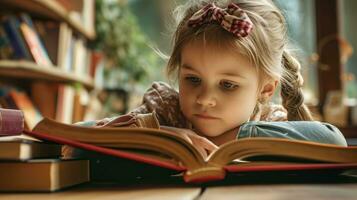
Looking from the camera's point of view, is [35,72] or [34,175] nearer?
[34,175]

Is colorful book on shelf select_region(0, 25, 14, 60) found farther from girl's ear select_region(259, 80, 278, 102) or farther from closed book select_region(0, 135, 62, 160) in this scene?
closed book select_region(0, 135, 62, 160)

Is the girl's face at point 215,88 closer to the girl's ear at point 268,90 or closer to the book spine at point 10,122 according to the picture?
the girl's ear at point 268,90

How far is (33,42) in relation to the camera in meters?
2.45

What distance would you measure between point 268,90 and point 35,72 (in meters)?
1.53

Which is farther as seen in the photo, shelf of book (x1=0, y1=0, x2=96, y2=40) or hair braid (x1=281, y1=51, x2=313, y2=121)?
shelf of book (x1=0, y1=0, x2=96, y2=40)

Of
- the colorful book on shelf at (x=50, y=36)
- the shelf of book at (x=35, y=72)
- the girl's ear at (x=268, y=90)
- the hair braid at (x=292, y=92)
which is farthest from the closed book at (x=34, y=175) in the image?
the colorful book on shelf at (x=50, y=36)

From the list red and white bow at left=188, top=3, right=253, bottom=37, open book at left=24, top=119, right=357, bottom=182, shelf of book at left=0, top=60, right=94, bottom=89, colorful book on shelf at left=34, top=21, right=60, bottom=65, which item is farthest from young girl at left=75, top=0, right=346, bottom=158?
colorful book on shelf at left=34, top=21, right=60, bottom=65

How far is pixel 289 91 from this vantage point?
3.99 ft

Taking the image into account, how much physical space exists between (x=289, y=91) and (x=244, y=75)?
0.87 feet

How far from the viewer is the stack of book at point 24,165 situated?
62 centimetres

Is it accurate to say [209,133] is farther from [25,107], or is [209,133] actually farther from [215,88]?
[25,107]

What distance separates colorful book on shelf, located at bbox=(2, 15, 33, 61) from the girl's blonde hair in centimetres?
132

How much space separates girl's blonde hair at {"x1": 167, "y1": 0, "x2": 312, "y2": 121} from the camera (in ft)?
3.29

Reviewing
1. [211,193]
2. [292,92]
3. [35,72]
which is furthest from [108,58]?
[211,193]
